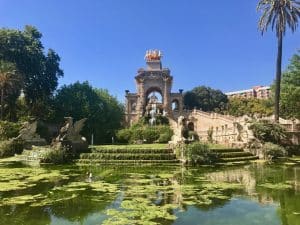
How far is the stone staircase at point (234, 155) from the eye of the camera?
24036mm

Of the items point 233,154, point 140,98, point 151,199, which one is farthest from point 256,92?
point 151,199

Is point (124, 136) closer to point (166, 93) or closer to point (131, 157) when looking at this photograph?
point (131, 157)

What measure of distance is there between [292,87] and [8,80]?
1223 inches

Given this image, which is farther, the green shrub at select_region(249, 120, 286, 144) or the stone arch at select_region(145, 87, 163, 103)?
the stone arch at select_region(145, 87, 163, 103)

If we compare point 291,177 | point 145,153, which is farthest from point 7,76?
point 291,177

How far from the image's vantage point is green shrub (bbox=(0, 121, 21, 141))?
Answer: 34281 millimetres

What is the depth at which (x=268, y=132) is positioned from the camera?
28.5 metres

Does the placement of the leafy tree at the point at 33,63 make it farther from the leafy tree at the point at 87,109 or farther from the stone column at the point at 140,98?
the stone column at the point at 140,98

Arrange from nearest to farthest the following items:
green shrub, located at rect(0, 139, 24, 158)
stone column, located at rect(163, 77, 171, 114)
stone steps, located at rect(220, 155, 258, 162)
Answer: stone steps, located at rect(220, 155, 258, 162), green shrub, located at rect(0, 139, 24, 158), stone column, located at rect(163, 77, 171, 114)

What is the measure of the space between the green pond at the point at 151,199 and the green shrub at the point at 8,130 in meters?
18.1

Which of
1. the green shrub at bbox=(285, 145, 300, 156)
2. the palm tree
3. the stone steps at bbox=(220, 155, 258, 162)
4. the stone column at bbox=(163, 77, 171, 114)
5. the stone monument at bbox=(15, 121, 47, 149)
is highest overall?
the stone column at bbox=(163, 77, 171, 114)

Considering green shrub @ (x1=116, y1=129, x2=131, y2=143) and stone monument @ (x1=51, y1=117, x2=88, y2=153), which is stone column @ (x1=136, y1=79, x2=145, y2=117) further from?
stone monument @ (x1=51, y1=117, x2=88, y2=153)

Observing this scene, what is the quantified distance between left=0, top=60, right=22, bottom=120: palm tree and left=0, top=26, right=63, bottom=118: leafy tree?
219 centimetres

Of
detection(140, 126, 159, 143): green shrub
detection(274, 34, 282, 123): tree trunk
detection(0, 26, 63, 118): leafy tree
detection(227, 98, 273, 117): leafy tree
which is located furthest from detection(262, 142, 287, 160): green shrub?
detection(227, 98, 273, 117): leafy tree
